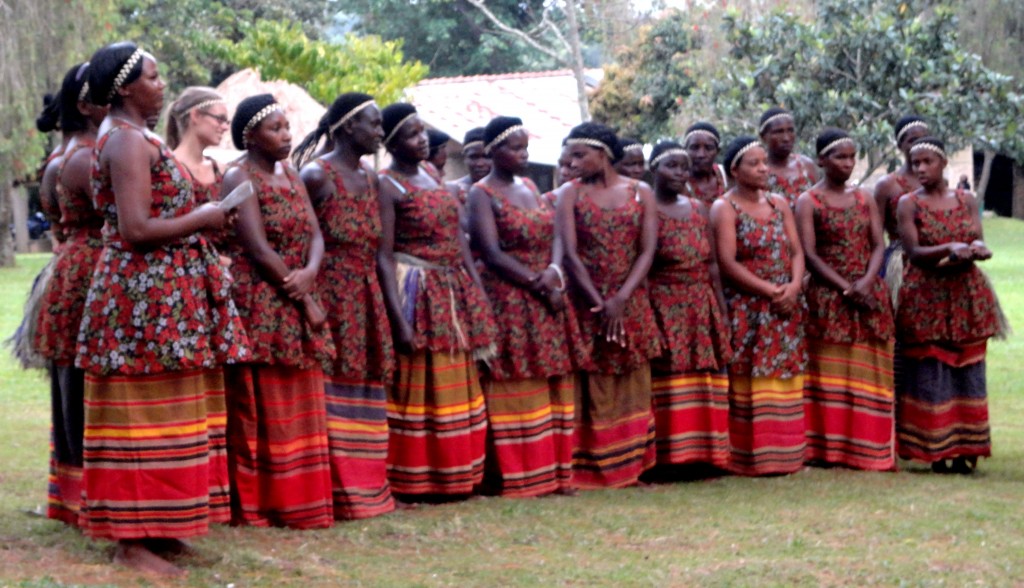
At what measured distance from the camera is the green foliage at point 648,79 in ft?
76.5

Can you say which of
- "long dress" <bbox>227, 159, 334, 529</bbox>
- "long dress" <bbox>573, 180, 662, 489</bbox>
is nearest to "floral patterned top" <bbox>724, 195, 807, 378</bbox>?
"long dress" <bbox>573, 180, 662, 489</bbox>

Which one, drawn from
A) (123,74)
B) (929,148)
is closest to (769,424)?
(929,148)

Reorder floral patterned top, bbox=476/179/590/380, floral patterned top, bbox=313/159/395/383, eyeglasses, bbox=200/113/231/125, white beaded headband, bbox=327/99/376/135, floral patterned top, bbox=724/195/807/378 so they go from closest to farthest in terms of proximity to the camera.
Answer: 1. eyeglasses, bbox=200/113/231/125
2. floral patterned top, bbox=313/159/395/383
3. white beaded headband, bbox=327/99/376/135
4. floral patterned top, bbox=476/179/590/380
5. floral patterned top, bbox=724/195/807/378

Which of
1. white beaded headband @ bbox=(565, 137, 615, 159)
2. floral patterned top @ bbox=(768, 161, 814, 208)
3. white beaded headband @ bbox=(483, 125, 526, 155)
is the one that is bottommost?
floral patterned top @ bbox=(768, 161, 814, 208)

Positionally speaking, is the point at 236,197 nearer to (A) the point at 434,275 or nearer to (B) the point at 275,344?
(B) the point at 275,344

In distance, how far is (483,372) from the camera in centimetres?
751

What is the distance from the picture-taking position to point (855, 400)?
834 cm

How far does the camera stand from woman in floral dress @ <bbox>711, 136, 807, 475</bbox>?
7918 millimetres

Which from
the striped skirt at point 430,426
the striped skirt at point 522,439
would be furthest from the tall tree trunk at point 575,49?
the striped skirt at point 430,426

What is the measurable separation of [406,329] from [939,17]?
5.45 m

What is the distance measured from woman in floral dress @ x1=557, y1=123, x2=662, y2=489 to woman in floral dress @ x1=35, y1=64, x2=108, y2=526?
8.89 feet

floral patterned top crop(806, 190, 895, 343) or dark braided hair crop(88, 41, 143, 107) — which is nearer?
dark braided hair crop(88, 41, 143, 107)

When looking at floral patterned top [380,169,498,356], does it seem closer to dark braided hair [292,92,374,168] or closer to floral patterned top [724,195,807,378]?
dark braided hair [292,92,374,168]

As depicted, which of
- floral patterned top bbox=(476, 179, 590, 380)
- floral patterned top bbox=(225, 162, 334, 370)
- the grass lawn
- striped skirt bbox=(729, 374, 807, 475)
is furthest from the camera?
striped skirt bbox=(729, 374, 807, 475)
